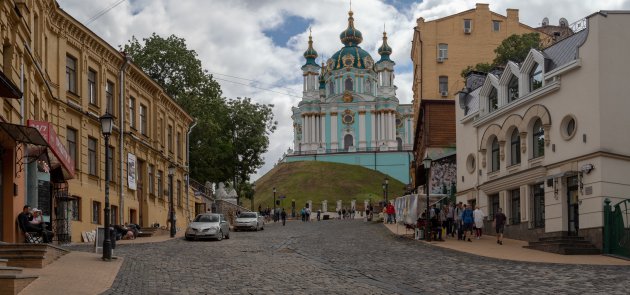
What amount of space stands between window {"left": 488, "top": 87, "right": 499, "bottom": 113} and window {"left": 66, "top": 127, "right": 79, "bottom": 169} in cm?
1812

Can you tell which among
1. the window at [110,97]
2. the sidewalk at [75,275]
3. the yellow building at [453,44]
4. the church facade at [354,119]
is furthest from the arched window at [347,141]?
the sidewalk at [75,275]

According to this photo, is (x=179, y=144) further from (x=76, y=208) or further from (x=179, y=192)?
(x=76, y=208)

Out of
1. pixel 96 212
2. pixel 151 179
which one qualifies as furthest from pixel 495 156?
pixel 151 179

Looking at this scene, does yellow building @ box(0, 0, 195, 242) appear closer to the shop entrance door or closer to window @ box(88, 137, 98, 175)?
window @ box(88, 137, 98, 175)

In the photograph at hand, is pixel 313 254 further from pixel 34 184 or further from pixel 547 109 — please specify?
pixel 547 109

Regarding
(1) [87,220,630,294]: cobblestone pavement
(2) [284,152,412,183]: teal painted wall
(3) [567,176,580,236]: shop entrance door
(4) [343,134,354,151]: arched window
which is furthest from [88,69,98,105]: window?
(4) [343,134,354,151]: arched window

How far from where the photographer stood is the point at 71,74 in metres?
33.5

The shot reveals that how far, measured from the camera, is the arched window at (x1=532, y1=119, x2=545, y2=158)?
3234cm

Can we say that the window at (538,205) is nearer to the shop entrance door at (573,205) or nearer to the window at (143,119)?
the shop entrance door at (573,205)

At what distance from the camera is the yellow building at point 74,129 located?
22.2 meters

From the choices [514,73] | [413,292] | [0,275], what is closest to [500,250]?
[514,73]

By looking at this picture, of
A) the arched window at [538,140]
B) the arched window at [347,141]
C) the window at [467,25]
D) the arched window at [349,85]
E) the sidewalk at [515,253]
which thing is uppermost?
the arched window at [349,85]

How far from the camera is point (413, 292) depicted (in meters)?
16.5

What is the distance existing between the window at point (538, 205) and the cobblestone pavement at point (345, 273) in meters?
5.55
